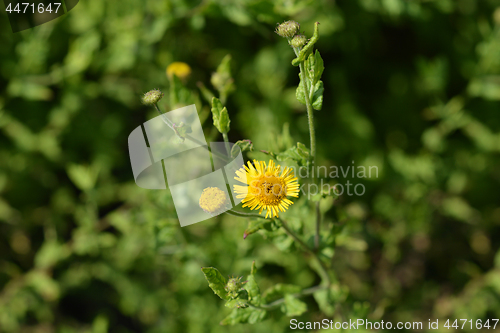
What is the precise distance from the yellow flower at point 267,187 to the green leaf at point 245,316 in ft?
1.75

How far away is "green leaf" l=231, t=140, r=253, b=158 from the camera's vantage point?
1.59m

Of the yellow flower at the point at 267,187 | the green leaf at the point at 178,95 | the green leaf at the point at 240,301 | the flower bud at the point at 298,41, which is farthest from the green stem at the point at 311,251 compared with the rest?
the green leaf at the point at 178,95

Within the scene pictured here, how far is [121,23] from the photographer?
3.38 metres

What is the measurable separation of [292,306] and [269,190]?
28.5 inches

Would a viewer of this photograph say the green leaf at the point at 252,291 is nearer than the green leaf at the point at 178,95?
Yes

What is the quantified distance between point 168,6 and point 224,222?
195cm

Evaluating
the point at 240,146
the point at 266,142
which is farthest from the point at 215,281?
the point at 266,142

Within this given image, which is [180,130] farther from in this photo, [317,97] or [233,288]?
[233,288]

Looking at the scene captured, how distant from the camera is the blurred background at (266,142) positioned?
333 cm

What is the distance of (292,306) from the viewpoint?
6.52 ft

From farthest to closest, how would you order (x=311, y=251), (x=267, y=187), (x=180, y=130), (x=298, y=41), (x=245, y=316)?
(x=311, y=251), (x=245, y=316), (x=267, y=187), (x=180, y=130), (x=298, y=41)

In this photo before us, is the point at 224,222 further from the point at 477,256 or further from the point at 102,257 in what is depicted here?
the point at 477,256

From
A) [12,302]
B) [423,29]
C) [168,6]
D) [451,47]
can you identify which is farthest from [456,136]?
[12,302]

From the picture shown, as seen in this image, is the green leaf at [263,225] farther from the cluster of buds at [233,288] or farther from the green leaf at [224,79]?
the green leaf at [224,79]
